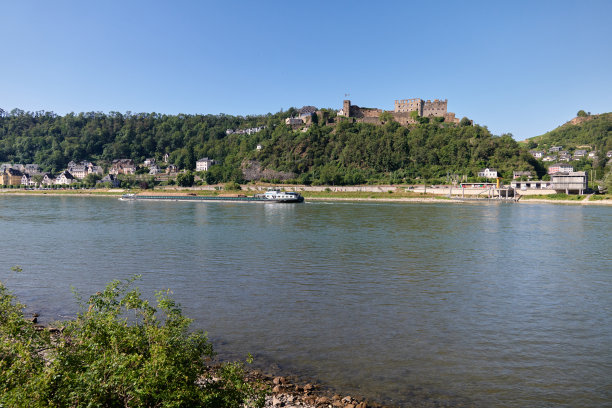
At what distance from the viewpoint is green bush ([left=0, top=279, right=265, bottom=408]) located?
4348 mm

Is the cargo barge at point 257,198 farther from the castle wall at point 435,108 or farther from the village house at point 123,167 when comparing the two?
the castle wall at point 435,108

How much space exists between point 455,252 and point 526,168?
7564cm

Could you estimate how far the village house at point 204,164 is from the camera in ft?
422

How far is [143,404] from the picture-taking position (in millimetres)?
4539

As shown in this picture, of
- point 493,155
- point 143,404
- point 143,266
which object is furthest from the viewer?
point 493,155

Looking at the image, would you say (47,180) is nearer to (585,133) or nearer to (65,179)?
(65,179)

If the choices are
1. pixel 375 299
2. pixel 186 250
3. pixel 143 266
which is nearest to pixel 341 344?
pixel 375 299

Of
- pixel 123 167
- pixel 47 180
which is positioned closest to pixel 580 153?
pixel 123 167

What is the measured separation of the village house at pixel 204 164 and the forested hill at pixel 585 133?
11106cm

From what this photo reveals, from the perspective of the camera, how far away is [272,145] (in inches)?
4606

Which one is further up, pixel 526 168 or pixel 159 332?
pixel 526 168

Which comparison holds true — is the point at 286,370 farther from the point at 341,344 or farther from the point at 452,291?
the point at 452,291

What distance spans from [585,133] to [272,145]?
10807 centimetres

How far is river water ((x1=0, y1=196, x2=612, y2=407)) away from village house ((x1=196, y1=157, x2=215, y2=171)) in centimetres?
10453
